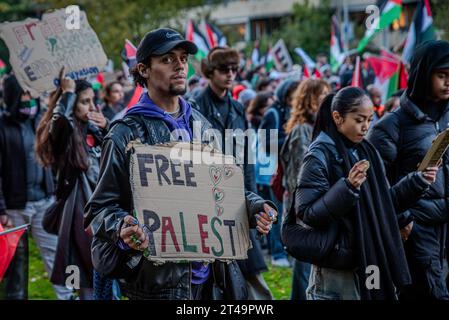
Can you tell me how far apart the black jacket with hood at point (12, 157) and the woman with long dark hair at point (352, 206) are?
398cm

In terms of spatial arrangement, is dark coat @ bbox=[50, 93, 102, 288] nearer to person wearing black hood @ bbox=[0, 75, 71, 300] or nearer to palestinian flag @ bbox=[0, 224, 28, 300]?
person wearing black hood @ bbox=[0, 75, 71, 300]

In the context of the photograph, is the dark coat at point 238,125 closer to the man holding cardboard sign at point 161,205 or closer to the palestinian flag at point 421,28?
the man holding cardboard sign at point 161,205

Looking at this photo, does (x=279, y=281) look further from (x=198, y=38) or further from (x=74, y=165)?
(x=198, y=38)

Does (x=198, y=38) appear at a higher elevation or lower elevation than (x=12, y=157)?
lower

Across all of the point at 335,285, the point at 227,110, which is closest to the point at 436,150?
the point at 335,285

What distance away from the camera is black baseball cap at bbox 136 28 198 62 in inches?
160

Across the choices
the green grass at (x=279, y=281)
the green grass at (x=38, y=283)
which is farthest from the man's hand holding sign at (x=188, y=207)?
the green grass at (x=38, y=283)

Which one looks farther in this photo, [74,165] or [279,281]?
[279,281]

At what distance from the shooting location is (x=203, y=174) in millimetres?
3906

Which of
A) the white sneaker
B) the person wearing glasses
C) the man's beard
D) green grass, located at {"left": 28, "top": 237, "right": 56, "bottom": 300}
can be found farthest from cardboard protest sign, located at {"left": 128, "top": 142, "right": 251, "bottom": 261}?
the white sneaker

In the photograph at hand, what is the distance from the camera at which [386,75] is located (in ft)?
38.3

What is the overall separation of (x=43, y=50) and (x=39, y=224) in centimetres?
203

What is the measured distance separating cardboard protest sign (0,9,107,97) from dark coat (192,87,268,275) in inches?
41.4
